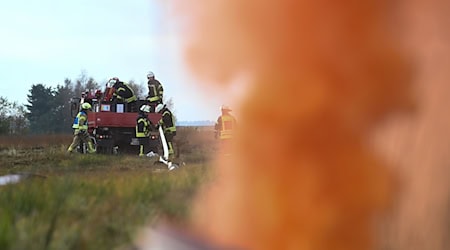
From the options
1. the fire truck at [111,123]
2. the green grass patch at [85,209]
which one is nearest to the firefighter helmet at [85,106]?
the fire truck at [111,123]

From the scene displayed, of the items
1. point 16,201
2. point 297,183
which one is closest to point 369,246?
point 297,183

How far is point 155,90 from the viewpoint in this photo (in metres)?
15.5

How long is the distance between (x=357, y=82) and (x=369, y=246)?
146 centimetres

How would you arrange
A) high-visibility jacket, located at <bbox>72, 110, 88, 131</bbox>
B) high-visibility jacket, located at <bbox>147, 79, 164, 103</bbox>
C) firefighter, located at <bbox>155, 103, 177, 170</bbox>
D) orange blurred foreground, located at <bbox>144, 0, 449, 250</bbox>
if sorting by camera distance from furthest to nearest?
1. high-visibility jacket, located at <bbox>72, 110, 88, 131</bbox>
2. high-visibility jacket, located at <bbox>147, 79, 164, 103</bbox>
3. firefighter, located at <bbox>155, 103, 177, 170</bbox>
4. orange blurred foreground, located at <bbox>144, 0, 449, 250</bbox>

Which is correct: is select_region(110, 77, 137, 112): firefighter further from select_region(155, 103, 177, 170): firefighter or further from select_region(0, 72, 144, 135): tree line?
select_region(0, 72, 144, 135): tree line

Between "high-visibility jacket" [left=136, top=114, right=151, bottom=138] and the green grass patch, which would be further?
"high-visibility jacket" [left=136, top=114, right=151, bottom=138]

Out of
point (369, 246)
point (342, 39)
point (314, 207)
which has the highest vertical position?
point (342, 39)

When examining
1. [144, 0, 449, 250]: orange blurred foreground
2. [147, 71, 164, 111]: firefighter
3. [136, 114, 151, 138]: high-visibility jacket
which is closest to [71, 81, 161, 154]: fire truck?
[136, 114, 151, 138]: high-visibility jacket

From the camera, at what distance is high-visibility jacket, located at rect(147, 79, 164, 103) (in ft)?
50.6

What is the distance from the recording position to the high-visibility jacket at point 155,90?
1544cm

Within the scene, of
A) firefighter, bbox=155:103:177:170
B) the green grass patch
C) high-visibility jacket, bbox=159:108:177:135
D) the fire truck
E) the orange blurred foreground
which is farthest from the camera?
the fire truck

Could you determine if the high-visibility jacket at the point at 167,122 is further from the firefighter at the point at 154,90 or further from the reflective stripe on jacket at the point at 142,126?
the reflective stripe on jacket at the point at 142,126

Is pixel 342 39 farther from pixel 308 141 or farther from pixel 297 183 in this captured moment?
pixel 297 183

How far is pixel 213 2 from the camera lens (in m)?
5.55
